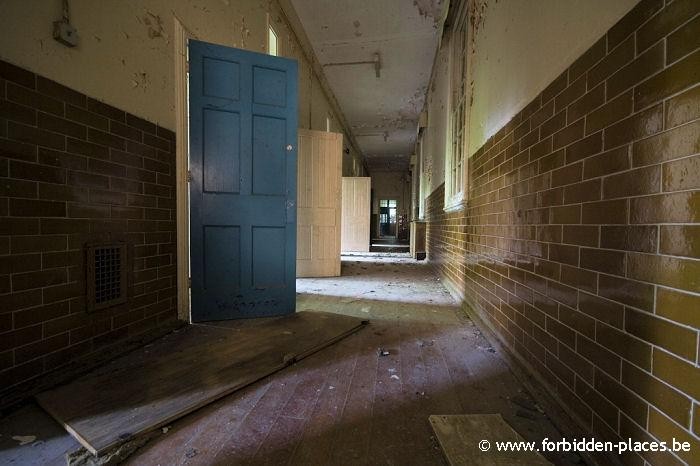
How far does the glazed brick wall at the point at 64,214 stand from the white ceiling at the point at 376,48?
11.3ft

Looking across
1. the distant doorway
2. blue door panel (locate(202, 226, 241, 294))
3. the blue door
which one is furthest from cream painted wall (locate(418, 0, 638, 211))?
the distant doorway

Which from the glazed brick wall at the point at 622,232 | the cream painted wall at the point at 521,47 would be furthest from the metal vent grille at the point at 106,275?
the cream painted wall at the point at 521,47

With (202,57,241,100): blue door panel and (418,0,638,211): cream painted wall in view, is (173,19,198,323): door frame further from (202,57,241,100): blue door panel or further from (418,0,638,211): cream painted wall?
(418,0,638,211): cream painted wall

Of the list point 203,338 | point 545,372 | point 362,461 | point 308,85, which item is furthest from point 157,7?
point 308,85

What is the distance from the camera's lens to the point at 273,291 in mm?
2879

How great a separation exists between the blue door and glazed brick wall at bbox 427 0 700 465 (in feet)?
6.20

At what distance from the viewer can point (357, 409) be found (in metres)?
1.45

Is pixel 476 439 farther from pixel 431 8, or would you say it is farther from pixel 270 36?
pixel 431 8

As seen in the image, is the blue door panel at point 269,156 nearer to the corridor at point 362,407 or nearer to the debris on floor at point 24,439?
the corridor at point 362,407

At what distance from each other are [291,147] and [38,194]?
1.73 meters

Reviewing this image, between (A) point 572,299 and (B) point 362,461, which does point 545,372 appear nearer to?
(A) point 572,299

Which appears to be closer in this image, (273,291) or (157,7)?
(157,7)

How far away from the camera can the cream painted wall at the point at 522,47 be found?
1.22 metres

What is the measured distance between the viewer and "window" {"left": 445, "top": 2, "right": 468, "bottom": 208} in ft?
11.6
